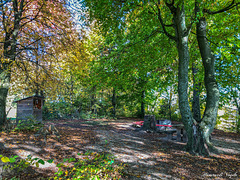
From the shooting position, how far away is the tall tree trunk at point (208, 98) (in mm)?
5156

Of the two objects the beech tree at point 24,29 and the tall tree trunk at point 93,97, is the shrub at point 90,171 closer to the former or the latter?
the beech tree at point 24,29

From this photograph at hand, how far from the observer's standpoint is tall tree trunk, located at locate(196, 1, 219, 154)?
16.9 feet

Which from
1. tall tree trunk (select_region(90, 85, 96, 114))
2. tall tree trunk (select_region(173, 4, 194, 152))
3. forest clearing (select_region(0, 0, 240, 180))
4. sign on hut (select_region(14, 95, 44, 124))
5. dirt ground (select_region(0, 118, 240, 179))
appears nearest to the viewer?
dirt ground (select_region(0, 118, 240, 179))

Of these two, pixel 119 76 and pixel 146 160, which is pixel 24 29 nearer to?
pixel 119 76

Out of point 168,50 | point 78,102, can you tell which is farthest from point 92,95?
point 168,50

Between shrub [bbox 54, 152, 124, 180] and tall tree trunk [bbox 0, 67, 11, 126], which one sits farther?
tall tree trunk [bbox 0, 67, 11, 126]

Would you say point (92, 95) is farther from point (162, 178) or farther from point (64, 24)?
point (162, 178)

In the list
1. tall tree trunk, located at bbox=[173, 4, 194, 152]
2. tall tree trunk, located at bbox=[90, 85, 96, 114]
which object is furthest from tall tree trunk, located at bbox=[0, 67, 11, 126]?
tall tree trunk, located at bbox=[90, 85, 96, 114]

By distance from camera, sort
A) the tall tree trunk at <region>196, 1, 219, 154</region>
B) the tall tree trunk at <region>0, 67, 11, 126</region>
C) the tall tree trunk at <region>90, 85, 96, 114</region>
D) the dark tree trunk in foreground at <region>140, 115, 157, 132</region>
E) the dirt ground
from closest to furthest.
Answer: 1. the dirt ground
2. the tall tree trunk at <region>196, 1, 219, 154</region>
3. the tall tree trunk at <region>0, 67, 11, 126</region>
4. the dark tree trunk in foreground at <region>140, 115, 157, 132</region>
5. the tall tree trunk at <region>90, 85, 96, 114</region>

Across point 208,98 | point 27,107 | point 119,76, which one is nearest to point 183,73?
point 208,98

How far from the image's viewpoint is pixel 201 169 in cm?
400

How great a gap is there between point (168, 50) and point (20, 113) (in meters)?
10.2

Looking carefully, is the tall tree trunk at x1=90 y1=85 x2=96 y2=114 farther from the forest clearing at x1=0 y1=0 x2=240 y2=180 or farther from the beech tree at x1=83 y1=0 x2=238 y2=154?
the beech tree at x1=83 y1=0 x2=238 y2=154

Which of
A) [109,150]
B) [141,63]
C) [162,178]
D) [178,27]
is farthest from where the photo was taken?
[141,63]
